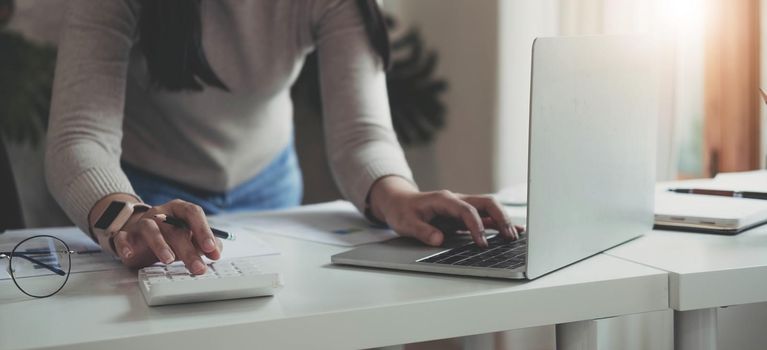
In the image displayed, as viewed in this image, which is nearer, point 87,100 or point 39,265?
point 39,265

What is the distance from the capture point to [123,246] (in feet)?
3.03

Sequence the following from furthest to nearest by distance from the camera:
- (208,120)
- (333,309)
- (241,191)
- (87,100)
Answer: (241,191)
(208,120)
(87,100)
(333,309)

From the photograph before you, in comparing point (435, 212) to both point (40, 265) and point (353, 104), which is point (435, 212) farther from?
point (40, 265)

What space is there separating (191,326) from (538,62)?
1.21ft

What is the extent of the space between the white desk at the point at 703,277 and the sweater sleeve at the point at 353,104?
0.40 metres

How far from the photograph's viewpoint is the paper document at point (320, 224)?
3.70ft

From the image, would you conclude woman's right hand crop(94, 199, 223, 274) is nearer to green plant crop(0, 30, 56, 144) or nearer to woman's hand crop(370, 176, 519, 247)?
woman's hand crop(370, 176, 519, 247)

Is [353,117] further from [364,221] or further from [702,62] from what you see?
[702,62]

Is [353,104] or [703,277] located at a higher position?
[353,104]

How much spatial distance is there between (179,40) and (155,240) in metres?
0.43

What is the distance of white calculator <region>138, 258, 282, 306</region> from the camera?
78 centimetres

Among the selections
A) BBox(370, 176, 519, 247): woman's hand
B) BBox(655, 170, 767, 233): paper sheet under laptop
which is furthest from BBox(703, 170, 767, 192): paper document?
BBox(370, 176, 519, 247): woman's hand


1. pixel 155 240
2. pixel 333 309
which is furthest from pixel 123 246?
pixel 333 309

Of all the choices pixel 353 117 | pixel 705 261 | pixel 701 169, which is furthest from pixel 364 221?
pixel 701 169
